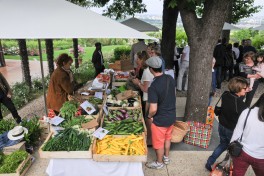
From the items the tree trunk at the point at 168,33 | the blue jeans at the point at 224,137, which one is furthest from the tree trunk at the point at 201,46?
the tree trunk at the point at 168,33

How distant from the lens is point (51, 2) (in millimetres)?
3336

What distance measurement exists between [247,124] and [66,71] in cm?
328

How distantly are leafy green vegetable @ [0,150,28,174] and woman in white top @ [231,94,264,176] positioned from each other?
3263 millimetres

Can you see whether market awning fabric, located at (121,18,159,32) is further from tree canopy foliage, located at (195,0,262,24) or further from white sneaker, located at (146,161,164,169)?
tree canopy foliage, located at (195,0,262,24)

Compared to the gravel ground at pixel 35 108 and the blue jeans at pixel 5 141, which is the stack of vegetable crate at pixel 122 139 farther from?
the gravel ground at pixel 35 108

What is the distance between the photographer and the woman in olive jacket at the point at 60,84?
14.4ft

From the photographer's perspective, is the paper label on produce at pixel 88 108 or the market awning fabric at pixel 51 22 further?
the paper label on produce at pixel 88 108

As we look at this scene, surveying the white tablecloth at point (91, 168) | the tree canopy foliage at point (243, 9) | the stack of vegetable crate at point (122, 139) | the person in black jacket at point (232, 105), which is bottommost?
the white tablecloth at point (91, 168)

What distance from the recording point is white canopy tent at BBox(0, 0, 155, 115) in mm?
2662

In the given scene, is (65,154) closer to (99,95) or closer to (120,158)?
(120,158)

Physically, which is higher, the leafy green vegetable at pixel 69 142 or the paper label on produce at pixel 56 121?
the paper label on produce at pixel 56 121

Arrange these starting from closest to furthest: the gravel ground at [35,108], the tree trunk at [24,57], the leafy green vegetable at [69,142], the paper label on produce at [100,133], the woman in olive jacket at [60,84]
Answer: the leafy green vegetable at [69,142] → the paper label on produce at [100,133] → the woman in olive jacket at [60,84] → the gravel ground at [35,108] → the tree trunk at [24,57]

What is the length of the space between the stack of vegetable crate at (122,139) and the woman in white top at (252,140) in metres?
1.20

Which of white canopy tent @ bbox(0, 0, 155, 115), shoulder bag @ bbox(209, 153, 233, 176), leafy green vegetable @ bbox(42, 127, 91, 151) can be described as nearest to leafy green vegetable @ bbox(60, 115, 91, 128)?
leafy green vegetable @ bbox(42, 127, 91, 151)
